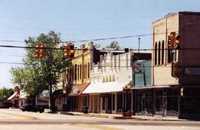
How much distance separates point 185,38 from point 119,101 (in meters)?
16.2

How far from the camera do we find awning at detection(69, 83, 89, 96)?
83469 mm

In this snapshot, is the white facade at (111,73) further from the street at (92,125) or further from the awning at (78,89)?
the street at (92,125)

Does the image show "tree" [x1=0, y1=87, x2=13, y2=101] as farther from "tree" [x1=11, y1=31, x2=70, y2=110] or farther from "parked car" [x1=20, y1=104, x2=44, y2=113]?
"tree" [x1=11, y1=31, x2=70, y2=110]

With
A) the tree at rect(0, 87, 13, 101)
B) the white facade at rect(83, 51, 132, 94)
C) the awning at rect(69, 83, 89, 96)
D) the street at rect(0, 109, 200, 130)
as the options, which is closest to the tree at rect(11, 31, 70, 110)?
the awning at rect(69, 83, 89, 96)

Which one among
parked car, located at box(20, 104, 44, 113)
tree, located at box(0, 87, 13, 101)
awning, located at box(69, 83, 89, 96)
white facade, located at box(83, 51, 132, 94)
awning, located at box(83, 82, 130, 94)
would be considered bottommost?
tree, located at box(0, 87, 13, 101)

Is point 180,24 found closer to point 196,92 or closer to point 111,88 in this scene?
point 196,92

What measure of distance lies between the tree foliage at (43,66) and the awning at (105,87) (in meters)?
12.4

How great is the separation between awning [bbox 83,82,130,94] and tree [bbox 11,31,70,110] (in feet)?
40.7

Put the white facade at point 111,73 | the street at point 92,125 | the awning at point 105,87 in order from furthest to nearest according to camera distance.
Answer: the awning at point 105,87 → the white facade at point 111,73 → the street at point 92,125

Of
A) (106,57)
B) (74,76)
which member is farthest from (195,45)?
(74,76)

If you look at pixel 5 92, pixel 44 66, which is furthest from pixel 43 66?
pixel 5 92

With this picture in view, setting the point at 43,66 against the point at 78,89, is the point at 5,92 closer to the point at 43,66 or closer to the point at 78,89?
the point at 43,66

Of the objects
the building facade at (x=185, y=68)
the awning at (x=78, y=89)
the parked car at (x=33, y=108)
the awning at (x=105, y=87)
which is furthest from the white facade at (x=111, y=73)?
the parked car at (x=33, y=108)

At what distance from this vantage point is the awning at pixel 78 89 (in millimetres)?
83469
